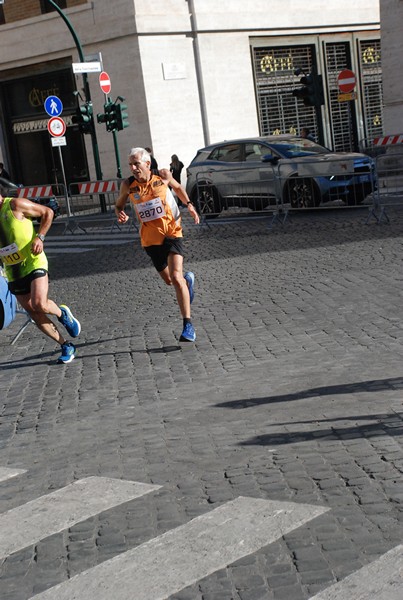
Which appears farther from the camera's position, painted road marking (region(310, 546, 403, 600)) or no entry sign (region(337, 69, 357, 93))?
no entry sign (region(337, 69, 357, 93))

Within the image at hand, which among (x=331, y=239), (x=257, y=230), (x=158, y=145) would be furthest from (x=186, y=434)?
(x=158, y=145)

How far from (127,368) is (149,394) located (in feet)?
3.55

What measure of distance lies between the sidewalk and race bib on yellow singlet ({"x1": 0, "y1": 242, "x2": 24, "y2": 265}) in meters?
1.00

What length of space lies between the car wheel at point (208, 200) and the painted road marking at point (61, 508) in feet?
53.8

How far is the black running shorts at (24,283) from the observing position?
30.8 feet

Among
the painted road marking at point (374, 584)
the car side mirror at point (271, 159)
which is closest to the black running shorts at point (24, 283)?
the painted road marking at point (374, 584)

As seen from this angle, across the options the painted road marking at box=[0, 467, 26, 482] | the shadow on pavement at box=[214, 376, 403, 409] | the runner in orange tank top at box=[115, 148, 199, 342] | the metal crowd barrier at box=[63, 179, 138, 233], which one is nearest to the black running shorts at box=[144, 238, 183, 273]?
the runner in orange tank top at box=[115, 148, 199, 342]

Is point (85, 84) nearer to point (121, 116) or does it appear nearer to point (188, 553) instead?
point (121, 116)

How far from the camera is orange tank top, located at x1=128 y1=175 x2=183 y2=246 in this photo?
994cm

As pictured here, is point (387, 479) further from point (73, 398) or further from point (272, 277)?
point (272, 277)

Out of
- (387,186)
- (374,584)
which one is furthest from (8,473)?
(387,186)

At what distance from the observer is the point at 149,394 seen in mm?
8102

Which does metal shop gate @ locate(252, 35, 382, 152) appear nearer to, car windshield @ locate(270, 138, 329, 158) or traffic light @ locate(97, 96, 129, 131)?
traffic light @ locate(97, 96, 129, 131)

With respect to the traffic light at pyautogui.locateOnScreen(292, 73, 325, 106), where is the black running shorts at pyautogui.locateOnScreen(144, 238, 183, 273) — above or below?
below
